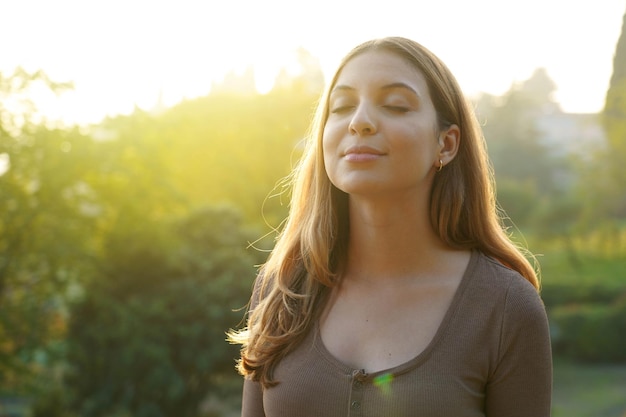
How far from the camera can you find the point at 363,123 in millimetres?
2031

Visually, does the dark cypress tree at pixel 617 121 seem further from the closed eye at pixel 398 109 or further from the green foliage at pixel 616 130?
the closed eye at pixel 398 109

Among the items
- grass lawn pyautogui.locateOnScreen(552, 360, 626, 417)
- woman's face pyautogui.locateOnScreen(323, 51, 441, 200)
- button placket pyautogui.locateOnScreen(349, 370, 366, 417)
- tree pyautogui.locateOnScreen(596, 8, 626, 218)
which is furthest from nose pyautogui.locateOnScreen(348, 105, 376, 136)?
tree pyautogui.locateOnScreen(596, 8, 626, 218)

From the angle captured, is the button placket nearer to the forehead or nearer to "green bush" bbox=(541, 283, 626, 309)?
the forehead

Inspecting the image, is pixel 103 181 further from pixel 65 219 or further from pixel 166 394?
pixel 166 394

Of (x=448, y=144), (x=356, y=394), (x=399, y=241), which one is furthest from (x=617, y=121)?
(x=356, y=394)

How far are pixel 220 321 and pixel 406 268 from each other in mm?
8787

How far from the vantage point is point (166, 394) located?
10766 mm

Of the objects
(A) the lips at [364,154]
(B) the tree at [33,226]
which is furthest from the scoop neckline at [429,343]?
(B) the tree at [33,226]

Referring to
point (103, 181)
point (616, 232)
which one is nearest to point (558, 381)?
point (616, 232)

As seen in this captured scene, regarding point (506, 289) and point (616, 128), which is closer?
point (506, 289)

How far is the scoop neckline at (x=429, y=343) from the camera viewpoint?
195 cm

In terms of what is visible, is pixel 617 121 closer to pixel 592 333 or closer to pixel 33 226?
pixel 592 333

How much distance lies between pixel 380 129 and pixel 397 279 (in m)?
0.43

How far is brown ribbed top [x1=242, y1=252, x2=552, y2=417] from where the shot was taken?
1908mm
